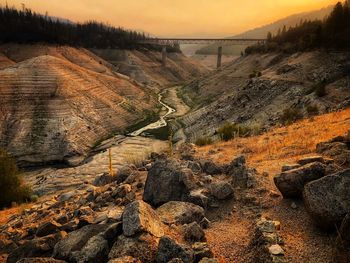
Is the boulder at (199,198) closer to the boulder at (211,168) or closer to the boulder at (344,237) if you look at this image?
the boulder at (211,168)

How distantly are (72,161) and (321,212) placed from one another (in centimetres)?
4147

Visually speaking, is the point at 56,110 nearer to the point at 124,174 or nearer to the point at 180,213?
the point at 124,174

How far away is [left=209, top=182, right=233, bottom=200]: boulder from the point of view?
13.9 m

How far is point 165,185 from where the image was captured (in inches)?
574

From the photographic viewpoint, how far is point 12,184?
28.5 meters

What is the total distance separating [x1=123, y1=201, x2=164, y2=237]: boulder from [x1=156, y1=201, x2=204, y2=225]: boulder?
83 centimetres

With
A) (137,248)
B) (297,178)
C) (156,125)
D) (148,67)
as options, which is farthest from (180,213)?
(148,67)

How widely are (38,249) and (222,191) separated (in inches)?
284

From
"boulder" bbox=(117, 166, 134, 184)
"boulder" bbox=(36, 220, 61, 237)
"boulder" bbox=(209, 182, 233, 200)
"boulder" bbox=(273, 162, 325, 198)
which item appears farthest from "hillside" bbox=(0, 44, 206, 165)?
"boulder" bbox=(273, 162, 325, 198)

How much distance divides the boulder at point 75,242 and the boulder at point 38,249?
2.63 ft

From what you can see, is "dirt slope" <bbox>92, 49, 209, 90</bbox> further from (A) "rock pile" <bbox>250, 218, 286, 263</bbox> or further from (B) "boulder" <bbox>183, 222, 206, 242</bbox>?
(A) "rock pile" <bbox>250, 218, 286, 263</bbox>

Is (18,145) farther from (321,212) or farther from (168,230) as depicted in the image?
(321,212)

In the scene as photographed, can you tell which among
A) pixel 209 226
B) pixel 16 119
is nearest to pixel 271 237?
pixel 209 226

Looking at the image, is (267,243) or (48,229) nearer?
(267,243)
